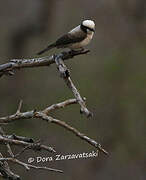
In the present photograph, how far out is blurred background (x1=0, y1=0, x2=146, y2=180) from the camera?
5578 millimetres

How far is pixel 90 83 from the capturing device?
588cm

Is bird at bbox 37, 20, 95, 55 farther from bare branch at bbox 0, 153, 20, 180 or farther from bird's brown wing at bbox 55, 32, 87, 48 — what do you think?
bare branch at bbox 0, 153, 20, 180

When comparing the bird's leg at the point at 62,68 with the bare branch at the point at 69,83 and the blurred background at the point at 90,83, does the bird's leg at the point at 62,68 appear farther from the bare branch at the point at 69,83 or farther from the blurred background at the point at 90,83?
the blurred background at the point at 90,83

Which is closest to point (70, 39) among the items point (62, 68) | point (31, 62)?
point (31, 62)

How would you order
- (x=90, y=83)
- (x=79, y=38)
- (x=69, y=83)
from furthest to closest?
(x=90, y=83) < (x=79, y=38) < (x=69, y=83)

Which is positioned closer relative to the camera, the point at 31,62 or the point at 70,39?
the point at 31,62

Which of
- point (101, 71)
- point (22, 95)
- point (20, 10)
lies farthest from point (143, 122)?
point (20, 10)

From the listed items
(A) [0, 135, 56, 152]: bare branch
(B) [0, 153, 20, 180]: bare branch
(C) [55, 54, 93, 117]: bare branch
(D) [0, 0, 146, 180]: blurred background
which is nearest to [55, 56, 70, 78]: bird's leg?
(C) [55, 54, 93, 117]: bare branch

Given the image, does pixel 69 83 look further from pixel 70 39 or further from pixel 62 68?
pixel 70 39

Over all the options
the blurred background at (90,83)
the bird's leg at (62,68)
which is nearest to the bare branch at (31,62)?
the bird's leg at (62,68)

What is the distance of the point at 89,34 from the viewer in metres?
1.98

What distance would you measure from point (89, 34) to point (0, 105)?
373cm

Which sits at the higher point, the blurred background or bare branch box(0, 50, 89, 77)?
the blurred background

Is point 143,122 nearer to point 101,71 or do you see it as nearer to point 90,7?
point 101,71
